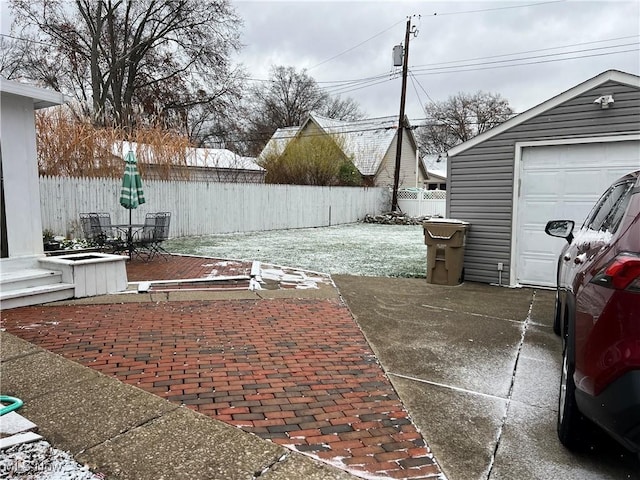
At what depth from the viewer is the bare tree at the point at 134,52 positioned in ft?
74.1

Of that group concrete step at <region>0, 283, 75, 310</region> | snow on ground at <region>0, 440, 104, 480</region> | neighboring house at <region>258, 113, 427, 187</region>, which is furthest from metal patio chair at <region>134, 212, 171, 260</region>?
neighboring house at <region>258, 113, 427, 187</region>

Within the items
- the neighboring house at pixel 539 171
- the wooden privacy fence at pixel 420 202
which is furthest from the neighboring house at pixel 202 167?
the neighboring house at pixel 539 171

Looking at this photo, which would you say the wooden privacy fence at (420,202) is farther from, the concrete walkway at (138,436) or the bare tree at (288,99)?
the concrete walkway at (138,436)

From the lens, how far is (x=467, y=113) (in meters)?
43.2

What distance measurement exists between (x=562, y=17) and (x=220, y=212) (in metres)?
13.1

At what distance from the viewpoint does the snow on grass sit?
8953 mm

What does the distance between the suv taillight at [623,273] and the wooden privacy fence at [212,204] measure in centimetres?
1203

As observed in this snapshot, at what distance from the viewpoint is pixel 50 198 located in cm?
1099

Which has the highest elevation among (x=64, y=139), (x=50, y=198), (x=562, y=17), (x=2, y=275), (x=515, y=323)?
(x=562, y=17)

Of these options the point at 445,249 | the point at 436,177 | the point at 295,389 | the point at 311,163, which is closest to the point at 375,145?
the point at 311,163

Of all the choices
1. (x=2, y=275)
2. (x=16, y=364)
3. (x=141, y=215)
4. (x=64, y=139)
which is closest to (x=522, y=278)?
(x=16, y=364)

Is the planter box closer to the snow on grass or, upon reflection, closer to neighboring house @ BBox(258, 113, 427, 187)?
the snow on grass

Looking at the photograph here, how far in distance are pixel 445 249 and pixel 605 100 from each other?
10.2ft

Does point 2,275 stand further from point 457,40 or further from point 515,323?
point 457,40
